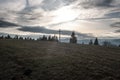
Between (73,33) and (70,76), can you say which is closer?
(70,76)

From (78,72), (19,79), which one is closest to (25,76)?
(19,79)

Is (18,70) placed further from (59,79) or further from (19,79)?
(59,79)

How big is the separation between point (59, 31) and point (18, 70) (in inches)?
4530

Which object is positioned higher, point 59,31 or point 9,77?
point 59,31

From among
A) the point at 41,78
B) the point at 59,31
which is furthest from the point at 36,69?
the point at 59,31

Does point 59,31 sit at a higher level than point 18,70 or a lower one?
higher

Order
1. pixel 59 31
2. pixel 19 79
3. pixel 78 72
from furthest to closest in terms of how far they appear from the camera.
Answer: pixel 59 31 < pixel 78 72 < pixel 19 79

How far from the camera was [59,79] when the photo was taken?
19109 millimetres

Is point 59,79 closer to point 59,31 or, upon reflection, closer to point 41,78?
point 41,78

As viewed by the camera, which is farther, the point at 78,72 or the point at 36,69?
the point at 36,69

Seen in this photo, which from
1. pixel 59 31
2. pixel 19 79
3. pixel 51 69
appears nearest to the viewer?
pixel 19 79

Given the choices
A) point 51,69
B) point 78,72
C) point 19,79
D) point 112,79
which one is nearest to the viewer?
point 112,79

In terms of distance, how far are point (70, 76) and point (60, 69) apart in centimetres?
318

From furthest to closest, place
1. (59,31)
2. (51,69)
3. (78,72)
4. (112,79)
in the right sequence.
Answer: (59,31) → (51,69) → (78,72) → (112,79)
